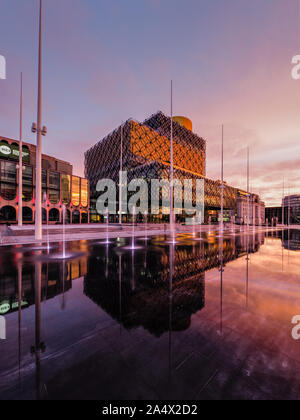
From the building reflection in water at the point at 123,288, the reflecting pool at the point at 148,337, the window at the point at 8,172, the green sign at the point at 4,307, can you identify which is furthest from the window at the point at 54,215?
the green sign at the point at 4,307

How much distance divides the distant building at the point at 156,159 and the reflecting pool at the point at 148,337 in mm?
50945

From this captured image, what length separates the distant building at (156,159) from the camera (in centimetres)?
6299

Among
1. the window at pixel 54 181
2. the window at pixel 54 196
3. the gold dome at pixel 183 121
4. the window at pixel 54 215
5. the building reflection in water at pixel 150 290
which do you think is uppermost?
the gold dome at pixel 183 121

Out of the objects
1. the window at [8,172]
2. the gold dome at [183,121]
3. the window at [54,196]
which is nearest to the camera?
the window at [8,172]

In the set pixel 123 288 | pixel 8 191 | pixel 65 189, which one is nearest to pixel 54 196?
pixel 65 189

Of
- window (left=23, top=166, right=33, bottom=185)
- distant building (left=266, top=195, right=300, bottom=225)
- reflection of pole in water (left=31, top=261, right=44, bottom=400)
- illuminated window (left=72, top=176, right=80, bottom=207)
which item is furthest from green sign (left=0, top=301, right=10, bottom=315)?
distant building (left=266, top=195, right=300, bottom=225)

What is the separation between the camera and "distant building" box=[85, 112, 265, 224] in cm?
6299

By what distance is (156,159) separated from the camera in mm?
71062

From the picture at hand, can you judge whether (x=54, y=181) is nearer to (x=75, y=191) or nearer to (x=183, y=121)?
(x=75, y=191)

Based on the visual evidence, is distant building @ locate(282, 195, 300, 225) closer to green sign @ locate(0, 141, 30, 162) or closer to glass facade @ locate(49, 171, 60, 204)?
glass facade @ locate(49, 171, 60, 204)

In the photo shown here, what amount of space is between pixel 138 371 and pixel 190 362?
804 mm

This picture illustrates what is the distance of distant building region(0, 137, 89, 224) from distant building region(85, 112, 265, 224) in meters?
10.0

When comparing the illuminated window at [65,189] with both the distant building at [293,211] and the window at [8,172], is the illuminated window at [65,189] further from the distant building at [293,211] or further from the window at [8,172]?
the distant building at [293,211]

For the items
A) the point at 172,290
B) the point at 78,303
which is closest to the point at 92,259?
the point at 78,303
